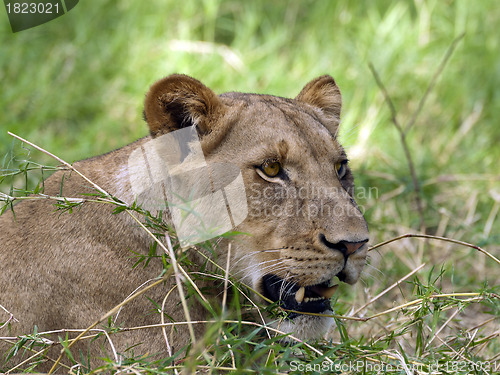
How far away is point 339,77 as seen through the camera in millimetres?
6926

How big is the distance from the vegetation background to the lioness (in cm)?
195

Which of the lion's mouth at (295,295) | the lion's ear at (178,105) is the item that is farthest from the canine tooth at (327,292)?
the lion's ear at (178,105)

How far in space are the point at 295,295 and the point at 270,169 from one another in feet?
1.86

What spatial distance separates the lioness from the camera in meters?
2.87

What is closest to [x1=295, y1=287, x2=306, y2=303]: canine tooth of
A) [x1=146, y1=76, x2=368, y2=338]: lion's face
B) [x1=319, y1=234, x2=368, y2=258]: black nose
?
[x1=146, y1=76, x2=368, y2=338]: lion's face

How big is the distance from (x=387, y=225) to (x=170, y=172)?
2579 millimetres

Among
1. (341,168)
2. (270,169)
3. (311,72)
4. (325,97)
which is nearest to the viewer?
(270,169)

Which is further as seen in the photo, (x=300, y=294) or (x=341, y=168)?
(x=341, y=168)

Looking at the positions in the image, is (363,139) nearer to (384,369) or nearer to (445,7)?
(445,7)

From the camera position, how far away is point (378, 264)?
470 cm

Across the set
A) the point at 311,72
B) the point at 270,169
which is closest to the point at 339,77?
the point at 311,72
